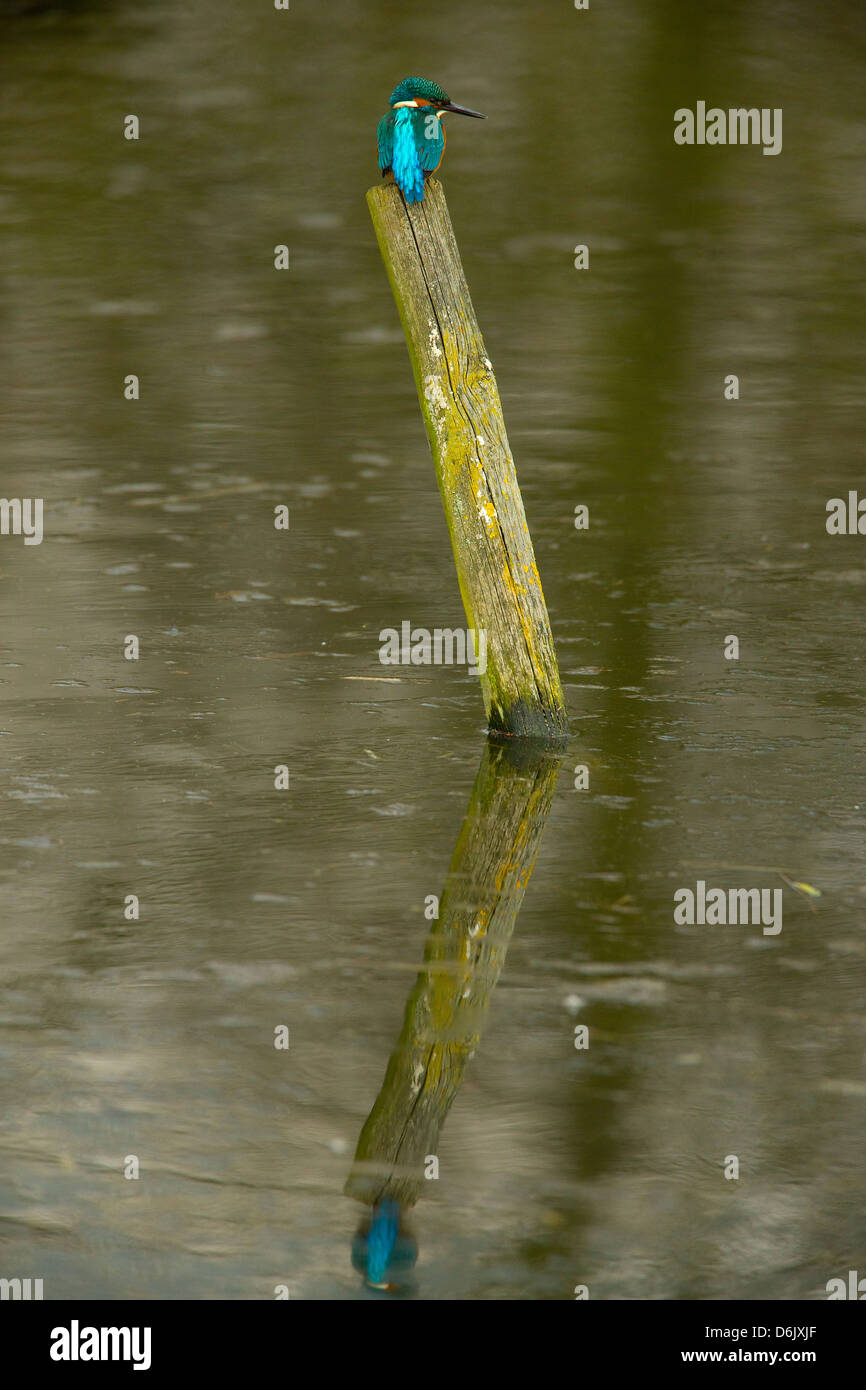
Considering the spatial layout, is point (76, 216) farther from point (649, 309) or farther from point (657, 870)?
point (657, 870)

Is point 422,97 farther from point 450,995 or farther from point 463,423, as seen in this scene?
point 450,995

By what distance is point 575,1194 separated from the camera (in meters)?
3.65

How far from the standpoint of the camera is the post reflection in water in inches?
141

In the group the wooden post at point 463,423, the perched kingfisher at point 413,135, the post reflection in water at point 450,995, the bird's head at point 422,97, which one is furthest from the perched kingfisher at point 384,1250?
the bird's head at point 422,97

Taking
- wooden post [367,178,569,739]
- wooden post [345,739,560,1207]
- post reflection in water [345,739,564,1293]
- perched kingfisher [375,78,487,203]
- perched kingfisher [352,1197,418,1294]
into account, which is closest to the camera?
perched kingfisher [352,1197,418,1294]

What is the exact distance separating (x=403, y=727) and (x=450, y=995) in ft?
7.00

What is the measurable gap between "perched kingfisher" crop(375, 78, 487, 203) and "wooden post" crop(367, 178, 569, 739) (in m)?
0.07

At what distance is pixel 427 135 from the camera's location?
5852mm

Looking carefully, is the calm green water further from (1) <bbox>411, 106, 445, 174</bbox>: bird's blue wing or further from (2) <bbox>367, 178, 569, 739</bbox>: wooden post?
(1) <bbox>411, 106, 445, 174</bbox>: bird's blue wing

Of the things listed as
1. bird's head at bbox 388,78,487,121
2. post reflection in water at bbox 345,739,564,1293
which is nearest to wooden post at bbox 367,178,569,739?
bird's head at bbox 388,78,487,121

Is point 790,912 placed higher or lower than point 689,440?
lower

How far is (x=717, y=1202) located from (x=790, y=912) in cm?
144

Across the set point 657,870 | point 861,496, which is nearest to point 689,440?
point 861,496

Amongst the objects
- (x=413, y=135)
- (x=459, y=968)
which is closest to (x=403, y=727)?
(x=459, y=968)
